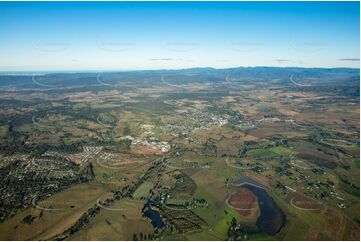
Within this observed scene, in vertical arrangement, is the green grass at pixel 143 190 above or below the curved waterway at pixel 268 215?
below

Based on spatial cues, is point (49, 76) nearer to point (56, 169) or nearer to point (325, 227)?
point (56, 169)

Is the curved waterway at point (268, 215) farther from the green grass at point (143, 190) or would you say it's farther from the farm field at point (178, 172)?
the green grass at point (143, 190)

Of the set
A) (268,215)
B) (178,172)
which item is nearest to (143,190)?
(178,172)

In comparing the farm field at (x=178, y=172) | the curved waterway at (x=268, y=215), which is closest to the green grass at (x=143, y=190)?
the farm field at (x=178, y=172)

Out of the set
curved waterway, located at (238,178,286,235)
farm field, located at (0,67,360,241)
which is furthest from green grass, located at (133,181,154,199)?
curved waterway, located at (238,178,286,235)

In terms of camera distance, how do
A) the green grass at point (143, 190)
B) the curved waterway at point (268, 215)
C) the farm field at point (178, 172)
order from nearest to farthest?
the curved waterway at point (268, 215), the farm field at point (178, 172), the green grass at point (143, 190)

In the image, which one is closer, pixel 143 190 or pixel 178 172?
pixel 143 190

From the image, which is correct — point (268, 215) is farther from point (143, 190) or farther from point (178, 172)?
point (143, 190)

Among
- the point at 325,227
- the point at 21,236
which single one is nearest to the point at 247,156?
the point at 325,227

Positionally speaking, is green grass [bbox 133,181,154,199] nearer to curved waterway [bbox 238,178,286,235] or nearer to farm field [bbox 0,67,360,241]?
farm field [bbox 0,67,360,241]
